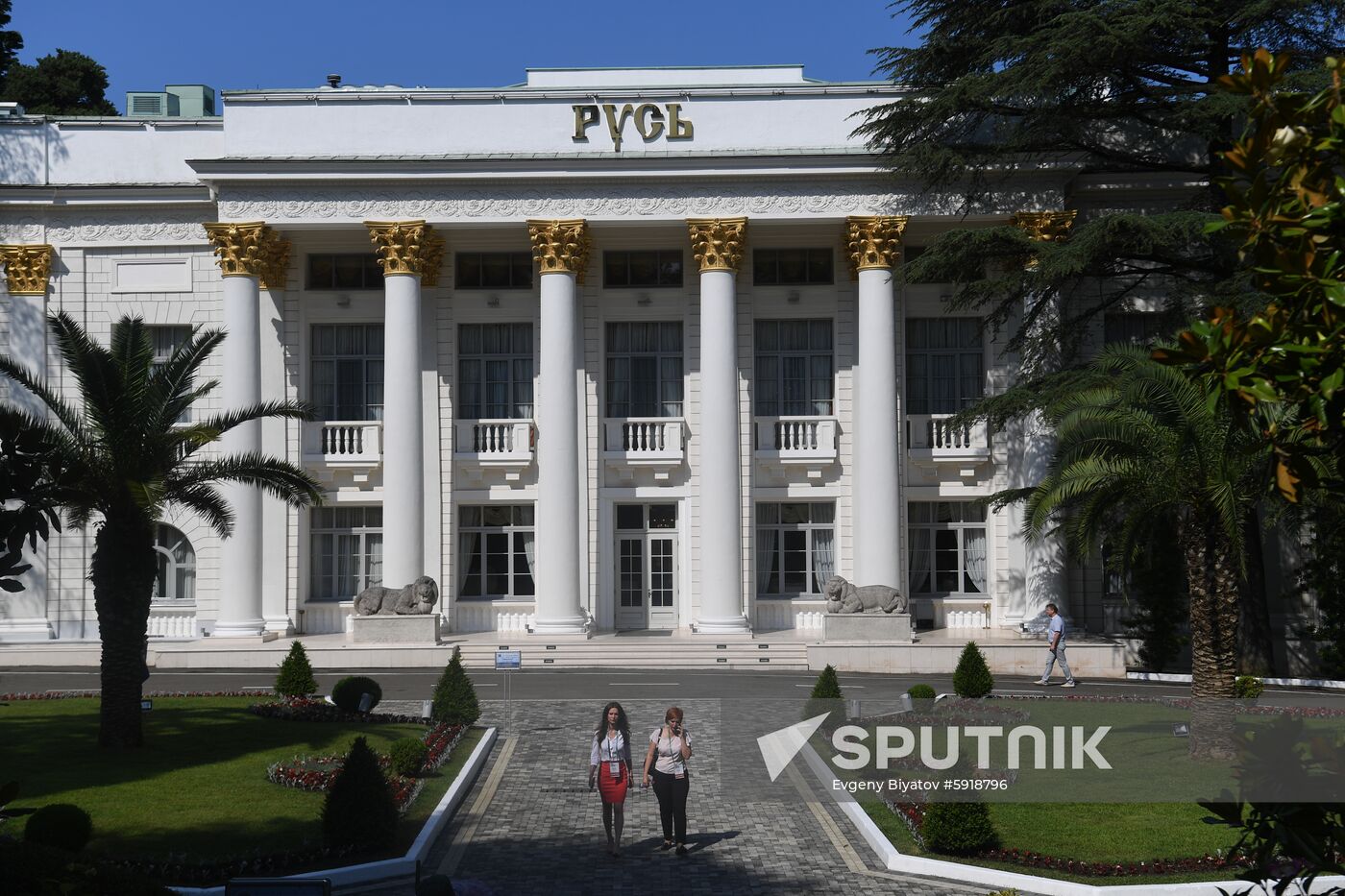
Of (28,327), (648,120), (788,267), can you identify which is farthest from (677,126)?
(28,327)

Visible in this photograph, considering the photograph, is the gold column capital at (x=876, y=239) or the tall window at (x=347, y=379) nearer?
the gold column capital at (x=876, y=239)

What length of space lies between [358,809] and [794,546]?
21.7 metres

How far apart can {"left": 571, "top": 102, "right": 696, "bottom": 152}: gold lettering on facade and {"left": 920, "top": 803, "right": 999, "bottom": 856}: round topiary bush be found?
21572mm

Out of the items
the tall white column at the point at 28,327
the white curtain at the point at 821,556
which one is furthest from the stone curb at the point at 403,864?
the tall white column at the point at 28,327

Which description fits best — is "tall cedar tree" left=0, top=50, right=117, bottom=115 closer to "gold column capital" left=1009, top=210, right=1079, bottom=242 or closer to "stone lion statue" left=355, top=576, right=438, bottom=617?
"stone lion statue" left=355, top=576, right=438, bottom=617

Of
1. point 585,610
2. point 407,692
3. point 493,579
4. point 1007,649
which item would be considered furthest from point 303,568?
point 1007,649

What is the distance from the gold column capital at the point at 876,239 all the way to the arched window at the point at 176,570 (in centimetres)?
1770

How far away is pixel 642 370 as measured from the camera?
34.4m

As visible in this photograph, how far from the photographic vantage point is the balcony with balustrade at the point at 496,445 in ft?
110

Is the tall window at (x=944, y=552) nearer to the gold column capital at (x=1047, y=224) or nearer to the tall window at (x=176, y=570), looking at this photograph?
the gold column capital at (x=1047, y=224)

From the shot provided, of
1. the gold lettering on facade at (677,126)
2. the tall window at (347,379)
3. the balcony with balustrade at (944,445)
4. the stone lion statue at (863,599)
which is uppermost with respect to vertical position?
the gold lettering on facade at (677,126)

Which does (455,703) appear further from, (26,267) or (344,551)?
(26,267)

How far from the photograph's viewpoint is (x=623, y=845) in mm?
14461

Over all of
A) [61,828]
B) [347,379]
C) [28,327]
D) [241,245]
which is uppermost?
[241,245]
